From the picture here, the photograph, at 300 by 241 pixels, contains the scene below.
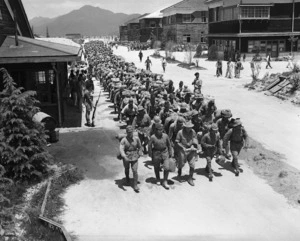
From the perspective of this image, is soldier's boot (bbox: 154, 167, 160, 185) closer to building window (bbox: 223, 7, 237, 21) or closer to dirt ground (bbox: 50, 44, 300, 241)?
dirt ground (bbox: 50, 44, 300, 241)

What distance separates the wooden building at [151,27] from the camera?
83.8m

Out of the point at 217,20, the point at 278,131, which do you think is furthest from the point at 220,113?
the point at 217,20

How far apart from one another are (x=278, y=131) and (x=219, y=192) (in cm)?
689

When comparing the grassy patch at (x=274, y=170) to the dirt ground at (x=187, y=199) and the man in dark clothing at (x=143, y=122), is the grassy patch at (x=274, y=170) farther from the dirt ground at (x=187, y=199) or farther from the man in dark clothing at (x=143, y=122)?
the man in dark clothing at (x=143, y=122)

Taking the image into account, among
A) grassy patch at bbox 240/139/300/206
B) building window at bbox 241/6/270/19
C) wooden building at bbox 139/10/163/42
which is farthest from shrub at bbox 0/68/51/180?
wooden building at bbox 139/10/163/42

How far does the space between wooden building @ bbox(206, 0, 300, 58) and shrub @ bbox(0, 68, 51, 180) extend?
3374 centimetres

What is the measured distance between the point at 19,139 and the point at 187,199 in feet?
14.9

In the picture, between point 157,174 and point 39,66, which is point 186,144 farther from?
point 39,66

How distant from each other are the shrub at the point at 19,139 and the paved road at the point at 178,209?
1326mm

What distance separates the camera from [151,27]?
8500 centimetres

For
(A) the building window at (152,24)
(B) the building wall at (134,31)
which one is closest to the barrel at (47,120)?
(A) the building window at (152,24)

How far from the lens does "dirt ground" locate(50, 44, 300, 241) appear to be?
8.20 metres

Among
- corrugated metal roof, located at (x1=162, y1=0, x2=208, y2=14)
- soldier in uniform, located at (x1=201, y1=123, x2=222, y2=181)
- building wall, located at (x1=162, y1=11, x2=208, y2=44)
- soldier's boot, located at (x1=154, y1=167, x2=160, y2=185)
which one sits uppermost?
corrugated metal roof, located at (x1=162, y1=0, x2=208, y2=14)

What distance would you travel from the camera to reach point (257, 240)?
7.83m
